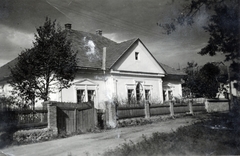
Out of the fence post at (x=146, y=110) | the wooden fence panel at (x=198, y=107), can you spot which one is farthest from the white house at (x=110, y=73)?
the wooden fence panel at (x=198, y=107)

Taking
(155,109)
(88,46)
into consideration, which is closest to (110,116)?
(155,109)

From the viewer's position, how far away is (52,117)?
40.5 feet

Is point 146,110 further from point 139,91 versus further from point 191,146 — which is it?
point 191,146

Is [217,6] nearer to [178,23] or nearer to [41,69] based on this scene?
[178,23]

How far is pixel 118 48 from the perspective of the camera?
874 inches

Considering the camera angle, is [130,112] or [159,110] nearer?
[130,112]

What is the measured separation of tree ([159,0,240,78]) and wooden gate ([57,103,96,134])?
6481 mm

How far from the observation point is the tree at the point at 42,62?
13508 millimetres

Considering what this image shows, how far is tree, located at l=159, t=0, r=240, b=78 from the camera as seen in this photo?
8930mm

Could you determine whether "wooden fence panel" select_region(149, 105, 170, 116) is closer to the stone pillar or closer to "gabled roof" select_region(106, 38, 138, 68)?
the stone pillar

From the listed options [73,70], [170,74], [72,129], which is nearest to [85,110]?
[72,129]

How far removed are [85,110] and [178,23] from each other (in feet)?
23.0

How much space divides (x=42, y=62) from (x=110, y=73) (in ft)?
23.8

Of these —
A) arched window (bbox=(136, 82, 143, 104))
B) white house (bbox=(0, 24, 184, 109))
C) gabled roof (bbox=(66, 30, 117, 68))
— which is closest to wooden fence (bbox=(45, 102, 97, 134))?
white house (bbox=(0, 24, 184, 109))
